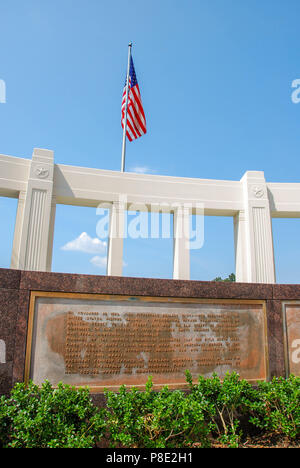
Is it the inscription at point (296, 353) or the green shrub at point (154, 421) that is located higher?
the inscription at point (296, 353)

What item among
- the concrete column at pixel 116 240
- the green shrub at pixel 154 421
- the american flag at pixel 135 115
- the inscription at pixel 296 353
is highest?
the american flag at pixel 135 115

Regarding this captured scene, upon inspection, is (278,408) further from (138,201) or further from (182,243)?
(138,201)

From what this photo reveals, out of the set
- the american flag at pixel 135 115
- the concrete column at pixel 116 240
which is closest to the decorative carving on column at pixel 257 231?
the american flag at pixel 135 115

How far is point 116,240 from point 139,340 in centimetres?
919

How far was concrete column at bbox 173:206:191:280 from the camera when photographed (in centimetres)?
1508

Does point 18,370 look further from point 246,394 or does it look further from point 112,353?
point 246,394

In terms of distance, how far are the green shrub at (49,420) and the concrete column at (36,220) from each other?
9090 millimetres

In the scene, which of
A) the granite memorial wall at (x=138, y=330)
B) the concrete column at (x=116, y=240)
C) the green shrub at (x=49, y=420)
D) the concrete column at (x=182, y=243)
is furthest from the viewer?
the concrete column at (x=182, y=243)

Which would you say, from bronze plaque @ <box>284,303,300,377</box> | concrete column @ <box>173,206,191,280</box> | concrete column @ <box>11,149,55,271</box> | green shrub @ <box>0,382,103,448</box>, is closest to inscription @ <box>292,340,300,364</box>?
bronze plaque @ <box>284,303,300,377</box>

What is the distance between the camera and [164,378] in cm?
562

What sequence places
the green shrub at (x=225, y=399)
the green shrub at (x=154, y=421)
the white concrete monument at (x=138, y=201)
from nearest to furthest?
the green shrub at (x=154, y=421)
the green shrub at (x=225, y=399)
the white concrete monument at (x=138, y=201)

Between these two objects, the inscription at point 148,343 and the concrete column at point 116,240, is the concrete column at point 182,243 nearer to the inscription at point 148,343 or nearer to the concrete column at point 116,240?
the concrete column at point 116,240

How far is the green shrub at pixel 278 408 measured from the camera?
4941 mm

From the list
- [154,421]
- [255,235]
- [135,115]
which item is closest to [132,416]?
[154,421]
